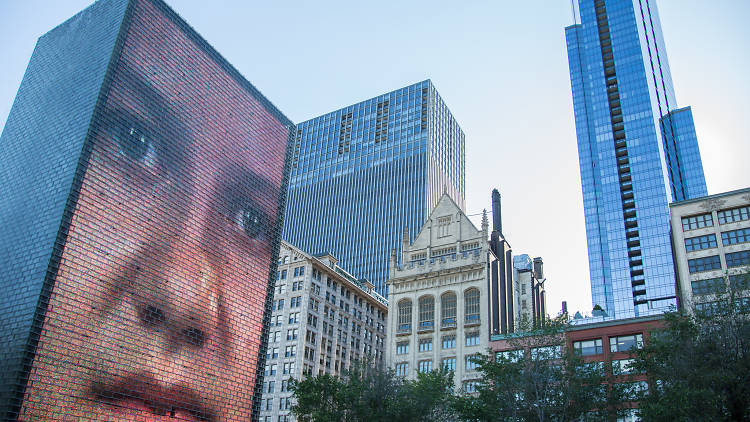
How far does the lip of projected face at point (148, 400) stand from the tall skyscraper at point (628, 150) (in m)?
106

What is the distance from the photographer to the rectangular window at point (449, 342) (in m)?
92.4

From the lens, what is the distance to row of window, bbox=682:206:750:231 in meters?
75.3

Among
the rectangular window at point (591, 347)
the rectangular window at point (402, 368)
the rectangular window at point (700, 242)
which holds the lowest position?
the rectangular window at point (591, 347)

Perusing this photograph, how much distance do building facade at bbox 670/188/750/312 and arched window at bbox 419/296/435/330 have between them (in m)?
35.9

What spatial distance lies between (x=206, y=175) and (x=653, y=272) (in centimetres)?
11221

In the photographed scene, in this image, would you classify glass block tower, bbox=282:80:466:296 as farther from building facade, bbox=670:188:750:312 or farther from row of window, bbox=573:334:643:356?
row of window, bbox=573:334:643:356

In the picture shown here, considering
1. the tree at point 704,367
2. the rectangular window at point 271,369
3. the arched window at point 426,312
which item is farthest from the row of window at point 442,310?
the tree at point 704,367

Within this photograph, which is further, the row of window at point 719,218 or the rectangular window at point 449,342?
the rectangular window at point 449,342

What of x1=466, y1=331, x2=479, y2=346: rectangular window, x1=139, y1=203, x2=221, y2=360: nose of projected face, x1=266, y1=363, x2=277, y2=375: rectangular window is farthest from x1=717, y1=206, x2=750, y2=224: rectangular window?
x1=266, y1=363, x2=277, y2=375: rectangular window

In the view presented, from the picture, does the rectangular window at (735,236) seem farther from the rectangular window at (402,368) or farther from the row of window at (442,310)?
the rectangular window at (402,368)

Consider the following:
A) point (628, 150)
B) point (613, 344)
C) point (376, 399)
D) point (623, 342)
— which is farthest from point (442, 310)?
point (628, 150)

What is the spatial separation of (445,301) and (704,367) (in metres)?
56.0

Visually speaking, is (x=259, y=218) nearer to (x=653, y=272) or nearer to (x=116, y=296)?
(x=116, y=296)

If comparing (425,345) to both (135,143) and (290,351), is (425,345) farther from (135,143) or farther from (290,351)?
(135,143)
